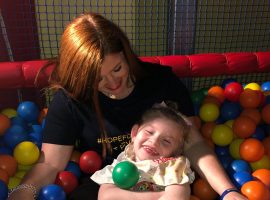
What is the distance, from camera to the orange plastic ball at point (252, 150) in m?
1.61

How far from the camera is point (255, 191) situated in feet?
4.35

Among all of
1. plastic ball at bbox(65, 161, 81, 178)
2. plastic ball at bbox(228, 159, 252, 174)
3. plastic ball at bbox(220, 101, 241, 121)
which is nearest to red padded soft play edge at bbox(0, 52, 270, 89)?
plastic ball at bbox(220, 101, 241, 121)

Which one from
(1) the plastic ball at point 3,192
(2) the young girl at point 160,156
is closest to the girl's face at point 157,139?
(2) the young girl at point 160,156

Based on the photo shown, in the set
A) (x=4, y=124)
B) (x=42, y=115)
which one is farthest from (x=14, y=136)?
(x=42, y=115)

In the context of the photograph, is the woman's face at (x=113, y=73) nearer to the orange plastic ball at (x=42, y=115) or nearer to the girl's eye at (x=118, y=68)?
the girl's eye at (x=118, y=68)

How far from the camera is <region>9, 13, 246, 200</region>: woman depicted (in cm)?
122

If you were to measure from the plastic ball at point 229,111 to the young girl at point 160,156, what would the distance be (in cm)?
50

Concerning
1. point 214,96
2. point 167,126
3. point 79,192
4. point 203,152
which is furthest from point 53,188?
point 214,96

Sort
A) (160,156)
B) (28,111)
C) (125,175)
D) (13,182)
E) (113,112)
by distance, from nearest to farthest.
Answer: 1. (125,175)
2. (160,156)
3. (113,112)
4. (13,182)
5. (28,111)

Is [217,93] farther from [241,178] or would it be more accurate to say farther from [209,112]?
[241,178]

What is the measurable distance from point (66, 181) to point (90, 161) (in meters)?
0.12

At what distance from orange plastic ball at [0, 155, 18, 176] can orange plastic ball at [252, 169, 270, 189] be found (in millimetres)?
980

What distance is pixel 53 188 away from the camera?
1.31 m

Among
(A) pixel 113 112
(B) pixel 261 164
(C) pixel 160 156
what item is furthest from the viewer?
(B) pixel 261 164
